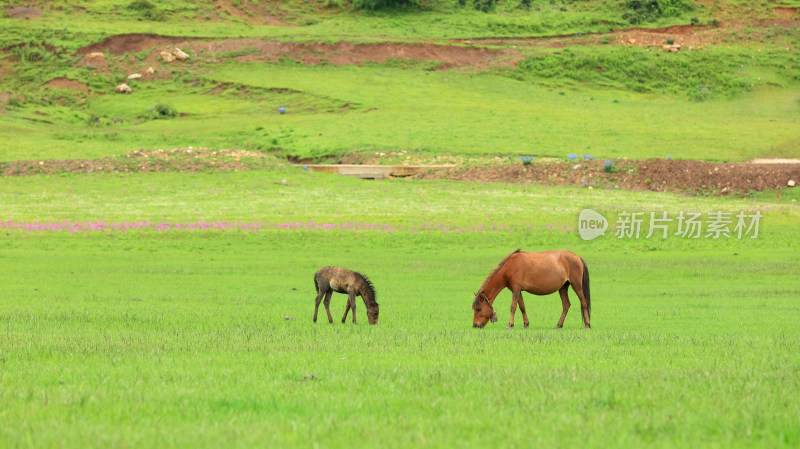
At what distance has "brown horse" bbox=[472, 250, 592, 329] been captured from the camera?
54.2 ft

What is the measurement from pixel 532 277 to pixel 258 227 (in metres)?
26.0

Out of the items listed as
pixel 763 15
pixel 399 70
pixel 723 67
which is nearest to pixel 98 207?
pixel 399 70

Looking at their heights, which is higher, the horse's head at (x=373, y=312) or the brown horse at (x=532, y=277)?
the brown horse at (x=532, y=277)

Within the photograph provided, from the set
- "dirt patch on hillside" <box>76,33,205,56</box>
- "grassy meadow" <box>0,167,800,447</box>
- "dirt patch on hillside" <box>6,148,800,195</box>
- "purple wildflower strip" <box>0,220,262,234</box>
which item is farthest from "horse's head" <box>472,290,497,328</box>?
"dirt patch on hillside" <box>76,33,205,56</box>

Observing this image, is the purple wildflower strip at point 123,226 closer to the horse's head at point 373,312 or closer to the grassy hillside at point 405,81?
the grassy hillside at point 405,81

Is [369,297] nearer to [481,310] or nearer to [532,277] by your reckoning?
[481,310]

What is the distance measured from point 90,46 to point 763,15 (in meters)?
82.9

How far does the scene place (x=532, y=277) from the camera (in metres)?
16.5

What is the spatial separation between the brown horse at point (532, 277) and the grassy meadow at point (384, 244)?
919 mm

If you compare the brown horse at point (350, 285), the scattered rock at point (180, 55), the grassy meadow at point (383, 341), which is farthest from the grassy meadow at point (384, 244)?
the scattered rock at point (180, 55)

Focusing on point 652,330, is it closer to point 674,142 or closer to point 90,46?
point 674,142

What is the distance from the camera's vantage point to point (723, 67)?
95062mm

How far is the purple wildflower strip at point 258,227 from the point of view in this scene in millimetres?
40344

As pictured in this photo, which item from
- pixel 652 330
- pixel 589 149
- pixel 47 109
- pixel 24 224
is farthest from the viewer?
pixel 47 109
